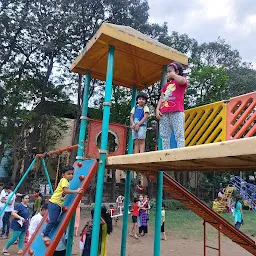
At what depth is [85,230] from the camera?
5.11 m

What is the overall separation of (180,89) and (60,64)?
1935cm

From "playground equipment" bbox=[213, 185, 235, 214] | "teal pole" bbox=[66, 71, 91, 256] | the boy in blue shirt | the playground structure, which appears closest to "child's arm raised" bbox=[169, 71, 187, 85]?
the playground structure

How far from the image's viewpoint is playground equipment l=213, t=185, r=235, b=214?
22123 mm

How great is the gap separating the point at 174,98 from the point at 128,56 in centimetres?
165

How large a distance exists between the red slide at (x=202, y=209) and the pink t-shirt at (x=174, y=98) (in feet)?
5.54

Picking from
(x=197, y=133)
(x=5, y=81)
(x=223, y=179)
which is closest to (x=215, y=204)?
(x=223, y=179)

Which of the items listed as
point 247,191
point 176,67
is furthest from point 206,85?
point 176,67

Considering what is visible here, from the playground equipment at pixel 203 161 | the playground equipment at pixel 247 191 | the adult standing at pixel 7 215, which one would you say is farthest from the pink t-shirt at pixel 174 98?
the playground equipment at pixel 247 191

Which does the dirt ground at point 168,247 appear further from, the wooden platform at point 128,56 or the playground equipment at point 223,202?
the playground equipment at point 223,202

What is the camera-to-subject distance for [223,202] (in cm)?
2275

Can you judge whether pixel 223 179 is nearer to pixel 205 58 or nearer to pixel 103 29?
pixel 205 58

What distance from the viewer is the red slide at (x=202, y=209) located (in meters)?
5.67

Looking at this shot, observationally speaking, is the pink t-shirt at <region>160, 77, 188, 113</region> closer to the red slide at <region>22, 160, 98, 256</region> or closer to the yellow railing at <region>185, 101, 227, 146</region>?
the yellow railing at <region>185, 101, 227, 146</region>

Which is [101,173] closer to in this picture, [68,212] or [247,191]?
[68,212]
